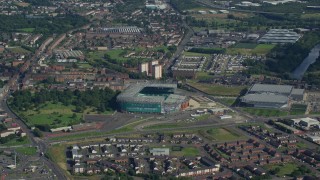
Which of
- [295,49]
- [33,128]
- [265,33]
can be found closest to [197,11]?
[265,33]

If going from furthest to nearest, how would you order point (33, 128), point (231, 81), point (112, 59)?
point (112, 59)
point (231, 81)
point (33, 128)

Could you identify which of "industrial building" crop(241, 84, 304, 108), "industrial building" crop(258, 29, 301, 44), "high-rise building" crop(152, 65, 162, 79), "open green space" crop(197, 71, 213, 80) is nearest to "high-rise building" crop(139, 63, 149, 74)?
"high-rise building" crop(152, 65, 162, 79)

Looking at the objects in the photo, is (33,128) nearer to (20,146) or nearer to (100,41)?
(20,146)

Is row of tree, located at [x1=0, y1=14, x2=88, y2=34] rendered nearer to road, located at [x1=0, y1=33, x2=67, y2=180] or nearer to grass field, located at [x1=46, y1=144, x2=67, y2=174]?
road, located at [x1=0, y1=33, x2=67, y2=180]

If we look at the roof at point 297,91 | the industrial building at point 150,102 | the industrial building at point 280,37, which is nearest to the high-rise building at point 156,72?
the industrial building at point 150,102

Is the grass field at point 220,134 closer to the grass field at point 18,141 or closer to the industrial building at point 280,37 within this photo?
the grass field at point 18,141

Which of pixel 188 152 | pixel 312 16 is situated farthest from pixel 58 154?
pixel 312 16

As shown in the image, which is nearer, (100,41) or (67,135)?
(67,135)
